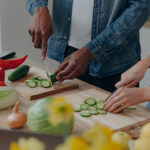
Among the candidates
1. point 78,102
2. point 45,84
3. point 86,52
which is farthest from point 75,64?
point 78,102

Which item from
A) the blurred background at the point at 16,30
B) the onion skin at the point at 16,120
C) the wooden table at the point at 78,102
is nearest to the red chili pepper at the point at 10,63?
the wooden table at the point at 78,102

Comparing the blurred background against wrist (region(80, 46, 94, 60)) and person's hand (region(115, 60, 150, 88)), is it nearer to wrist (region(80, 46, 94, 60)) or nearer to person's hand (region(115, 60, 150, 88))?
wrist (region(80, 46, 94, 60))

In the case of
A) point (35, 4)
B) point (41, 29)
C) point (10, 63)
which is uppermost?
point (35, 4)

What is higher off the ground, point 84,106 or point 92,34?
point 92,34

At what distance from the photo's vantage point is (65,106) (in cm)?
49

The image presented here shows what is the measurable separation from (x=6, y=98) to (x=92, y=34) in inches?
30.9

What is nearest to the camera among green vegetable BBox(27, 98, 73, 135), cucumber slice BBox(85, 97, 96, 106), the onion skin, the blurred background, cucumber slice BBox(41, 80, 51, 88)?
green vegetable BBox(27, 98, 73, 135)

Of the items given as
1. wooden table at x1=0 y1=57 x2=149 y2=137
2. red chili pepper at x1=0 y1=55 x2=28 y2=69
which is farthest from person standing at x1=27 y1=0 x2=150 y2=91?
red chili pepper at x1=0 y1=55 x2=28 y2=69

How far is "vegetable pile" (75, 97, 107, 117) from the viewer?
1.54 metres

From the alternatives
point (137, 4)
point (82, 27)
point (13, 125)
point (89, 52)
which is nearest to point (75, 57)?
point (89, 52)

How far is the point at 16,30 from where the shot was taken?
389 centimetres

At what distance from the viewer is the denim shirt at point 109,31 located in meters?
1.94

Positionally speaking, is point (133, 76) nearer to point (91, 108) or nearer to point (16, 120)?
point (91, 108)

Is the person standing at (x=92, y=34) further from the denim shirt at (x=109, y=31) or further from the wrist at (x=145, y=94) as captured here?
the wrist at (x=145, y=94)
